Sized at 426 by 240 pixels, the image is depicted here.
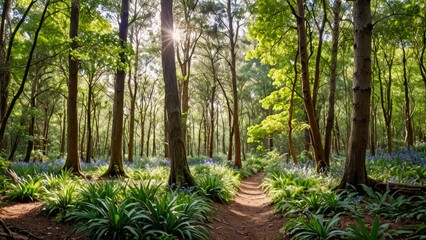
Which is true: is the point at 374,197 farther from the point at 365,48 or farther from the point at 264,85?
the point at 264,85

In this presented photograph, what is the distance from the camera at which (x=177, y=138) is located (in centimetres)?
731

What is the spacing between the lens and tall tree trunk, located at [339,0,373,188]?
5.69 meters

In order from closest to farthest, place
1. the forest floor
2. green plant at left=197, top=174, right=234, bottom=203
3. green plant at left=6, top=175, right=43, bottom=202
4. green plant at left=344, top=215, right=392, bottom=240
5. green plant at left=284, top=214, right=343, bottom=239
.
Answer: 1. green plant at left=344, top=215, right=392, bottom=240
2. green plant at left=284, top=214, right=343, bottom=239
3. the forest floor
4. green plant at left=6, top=175, right=43, bottom=202
5. green plant at left=197, top=174, right=234, bottom=203

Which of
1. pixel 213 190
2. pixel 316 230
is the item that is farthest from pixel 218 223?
pixel 316 230

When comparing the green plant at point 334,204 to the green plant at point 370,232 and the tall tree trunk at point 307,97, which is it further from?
the tall tree trunk at point 307,97

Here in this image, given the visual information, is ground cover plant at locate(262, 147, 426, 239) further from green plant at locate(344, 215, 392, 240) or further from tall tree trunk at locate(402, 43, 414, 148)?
tall tree trunk at locate(402, 43, 414, 148)

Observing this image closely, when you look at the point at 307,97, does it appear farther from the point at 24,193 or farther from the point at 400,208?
the point at 24,193

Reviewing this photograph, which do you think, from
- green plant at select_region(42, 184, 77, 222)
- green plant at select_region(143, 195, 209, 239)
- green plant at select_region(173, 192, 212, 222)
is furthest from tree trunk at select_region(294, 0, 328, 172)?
green plant at select_region(42, 184, 77, 222)

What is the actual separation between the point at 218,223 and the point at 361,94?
13.0ft

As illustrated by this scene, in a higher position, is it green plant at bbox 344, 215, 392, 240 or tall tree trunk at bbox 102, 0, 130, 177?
tall tree trunk at bbox 102, 0, 130, 177

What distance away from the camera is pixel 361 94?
569 cm

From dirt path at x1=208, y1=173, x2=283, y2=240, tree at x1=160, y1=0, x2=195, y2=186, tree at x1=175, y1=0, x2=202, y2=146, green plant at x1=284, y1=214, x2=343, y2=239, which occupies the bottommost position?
dirt path at x1=208, y1=173, x2=283, y2=240

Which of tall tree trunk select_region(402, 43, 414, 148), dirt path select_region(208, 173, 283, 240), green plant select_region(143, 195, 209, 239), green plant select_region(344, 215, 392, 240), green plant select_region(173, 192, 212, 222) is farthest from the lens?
tall tree trunk select_region(402, 43, 414, 148)

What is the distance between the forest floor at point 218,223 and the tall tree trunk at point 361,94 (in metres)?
1.96
